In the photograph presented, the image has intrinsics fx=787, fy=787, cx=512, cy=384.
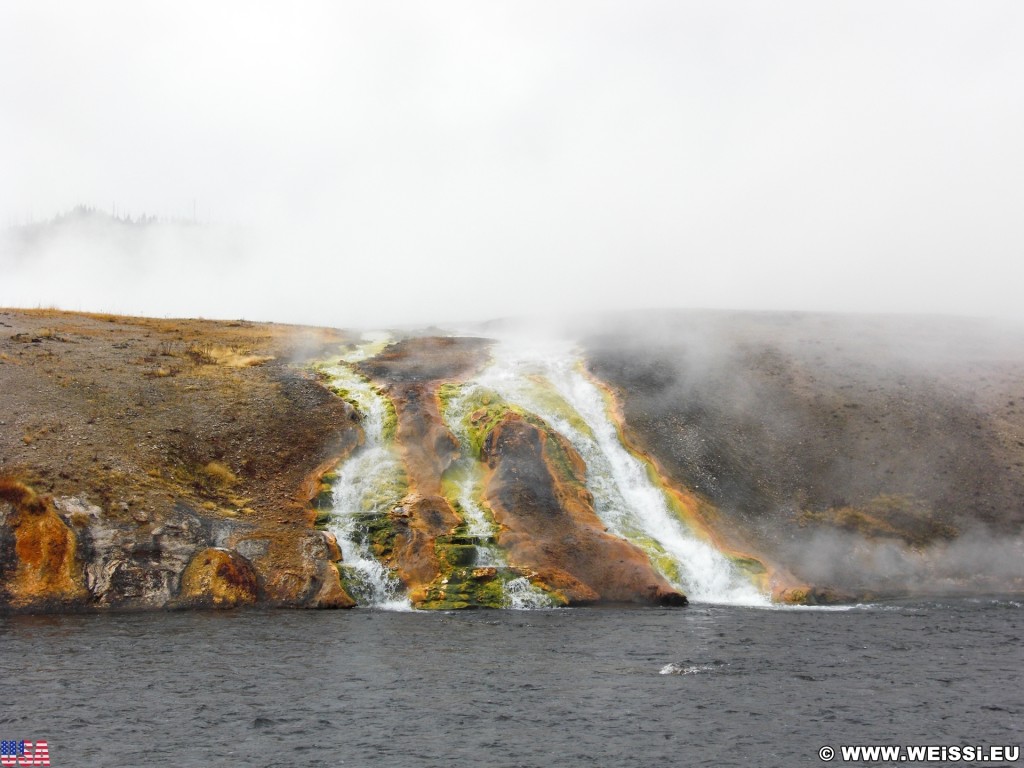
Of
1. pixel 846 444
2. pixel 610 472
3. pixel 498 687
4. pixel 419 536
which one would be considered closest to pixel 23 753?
pixel 498 687

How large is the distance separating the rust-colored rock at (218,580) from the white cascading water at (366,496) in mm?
3524

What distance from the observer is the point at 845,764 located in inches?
614

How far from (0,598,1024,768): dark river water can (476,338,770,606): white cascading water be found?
4105 mm

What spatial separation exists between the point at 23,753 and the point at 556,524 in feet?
65.6

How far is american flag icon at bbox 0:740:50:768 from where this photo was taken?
49.1ft

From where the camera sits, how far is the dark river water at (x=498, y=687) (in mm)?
16266

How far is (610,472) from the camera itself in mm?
36594

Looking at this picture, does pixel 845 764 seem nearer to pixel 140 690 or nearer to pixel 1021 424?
pixel 140 690

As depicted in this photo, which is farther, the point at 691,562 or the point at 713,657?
the point at 691,562

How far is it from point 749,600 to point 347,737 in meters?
18.3

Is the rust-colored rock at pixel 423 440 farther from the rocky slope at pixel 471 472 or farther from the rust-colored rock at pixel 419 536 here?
the rust-colored rock at pixel 419 536

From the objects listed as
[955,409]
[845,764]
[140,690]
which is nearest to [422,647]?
[140,690]

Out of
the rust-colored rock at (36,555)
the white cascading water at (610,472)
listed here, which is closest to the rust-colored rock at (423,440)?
the white cascading water at (610,472)

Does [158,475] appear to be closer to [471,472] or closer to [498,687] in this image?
[471,472]
